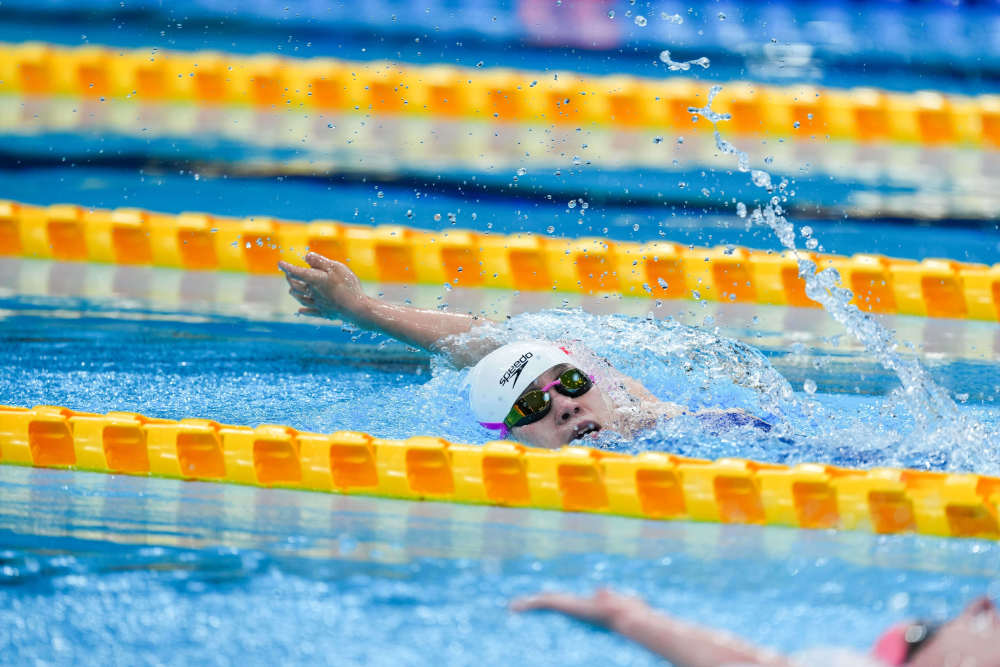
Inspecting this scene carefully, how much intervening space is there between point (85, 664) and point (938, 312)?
105 inches

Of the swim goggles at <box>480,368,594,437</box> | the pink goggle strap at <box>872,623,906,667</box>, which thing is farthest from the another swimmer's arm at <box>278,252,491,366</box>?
the pink goggle strap at <box>872,623,906,667</box>

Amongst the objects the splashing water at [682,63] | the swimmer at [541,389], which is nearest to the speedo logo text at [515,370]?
the swimmer at [541,389]

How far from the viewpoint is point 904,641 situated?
1861mm

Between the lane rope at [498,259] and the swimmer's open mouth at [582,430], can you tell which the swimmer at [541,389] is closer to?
the swimmer's open mouth at [582,430]

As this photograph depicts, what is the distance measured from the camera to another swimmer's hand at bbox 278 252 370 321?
3307mm

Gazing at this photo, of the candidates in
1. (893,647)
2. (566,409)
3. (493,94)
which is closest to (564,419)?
(566,409)

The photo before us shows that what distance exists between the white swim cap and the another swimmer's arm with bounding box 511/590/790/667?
2.93 ft

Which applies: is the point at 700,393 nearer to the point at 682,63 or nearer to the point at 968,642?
the point at 968,642

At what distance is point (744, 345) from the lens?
11.4 ft

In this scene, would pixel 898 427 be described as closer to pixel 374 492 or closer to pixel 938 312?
pixel 938 312

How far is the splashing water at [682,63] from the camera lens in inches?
220

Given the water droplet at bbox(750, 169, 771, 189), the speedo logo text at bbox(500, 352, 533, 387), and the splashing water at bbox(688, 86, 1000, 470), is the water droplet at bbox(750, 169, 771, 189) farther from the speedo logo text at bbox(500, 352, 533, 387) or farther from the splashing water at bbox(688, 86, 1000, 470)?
the speedo logo text at bbox(500, 352, 533, 387)

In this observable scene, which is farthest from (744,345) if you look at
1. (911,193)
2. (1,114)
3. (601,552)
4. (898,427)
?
(1,114)

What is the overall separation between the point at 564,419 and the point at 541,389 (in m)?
0.09
